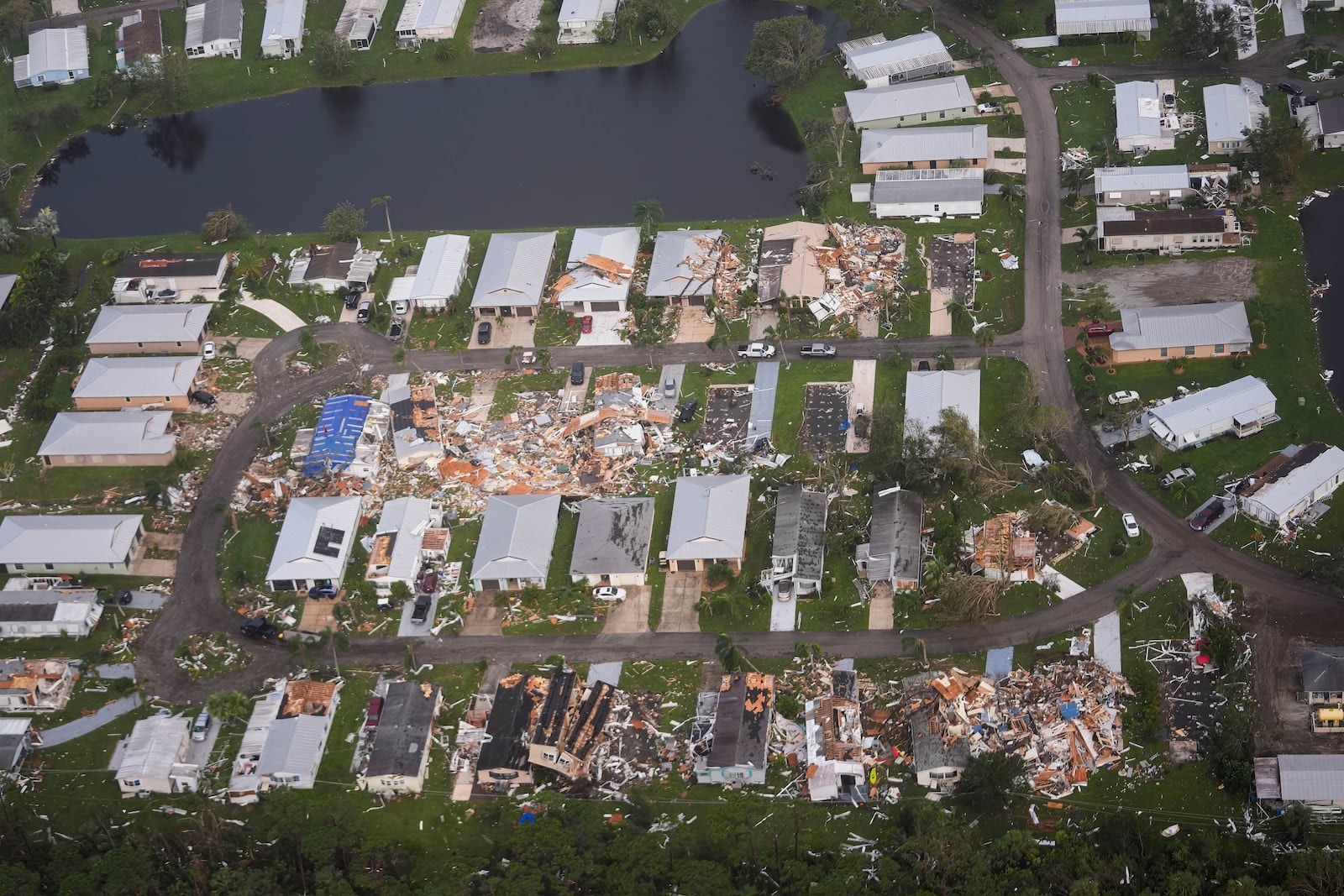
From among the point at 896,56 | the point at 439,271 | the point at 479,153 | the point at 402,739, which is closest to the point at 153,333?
the point at 439,271

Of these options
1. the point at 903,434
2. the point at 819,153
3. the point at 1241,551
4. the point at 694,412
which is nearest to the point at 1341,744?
the point at 1241,551

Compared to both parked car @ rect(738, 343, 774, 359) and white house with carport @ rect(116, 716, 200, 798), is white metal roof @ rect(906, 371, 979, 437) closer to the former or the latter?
parked car @ rect(738, 343, 774, 359)

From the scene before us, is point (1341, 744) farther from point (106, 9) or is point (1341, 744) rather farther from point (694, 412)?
point (106, 9)

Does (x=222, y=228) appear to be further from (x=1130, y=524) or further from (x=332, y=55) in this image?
(x=1130, y=524)

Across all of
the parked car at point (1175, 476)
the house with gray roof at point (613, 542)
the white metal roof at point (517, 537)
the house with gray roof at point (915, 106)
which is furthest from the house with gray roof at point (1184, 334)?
the white metal roof at point (517, 537)

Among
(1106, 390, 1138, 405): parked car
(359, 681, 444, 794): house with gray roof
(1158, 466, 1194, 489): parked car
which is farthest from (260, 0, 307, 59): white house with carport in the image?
(1158, 466, 1194, 489): parked car
